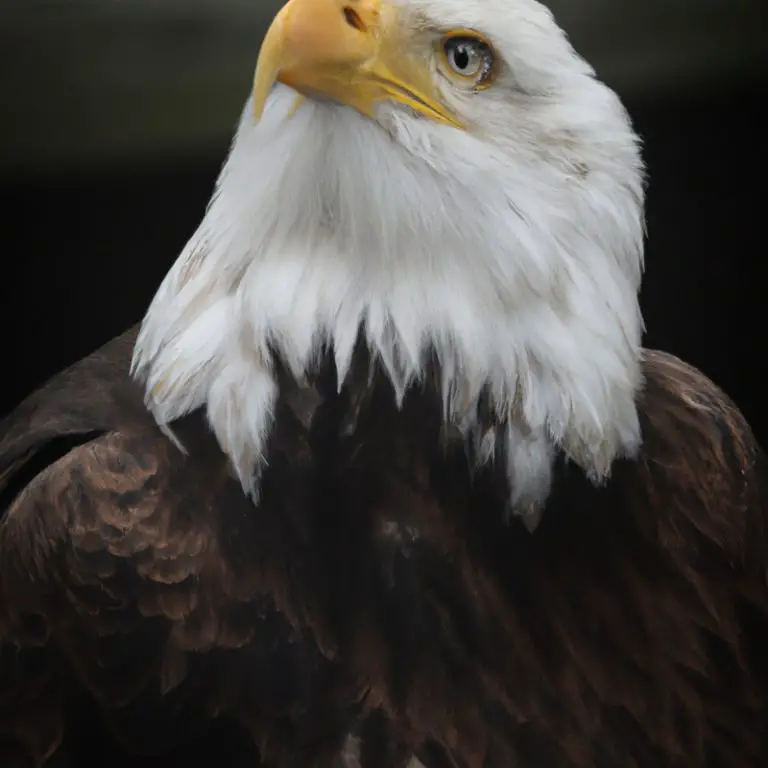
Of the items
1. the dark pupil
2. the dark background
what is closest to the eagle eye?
the dark pupil

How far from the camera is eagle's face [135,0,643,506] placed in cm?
78

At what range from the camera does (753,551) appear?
96 centimetres

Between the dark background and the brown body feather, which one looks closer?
the brown body feather

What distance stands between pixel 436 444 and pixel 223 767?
325 millimetres

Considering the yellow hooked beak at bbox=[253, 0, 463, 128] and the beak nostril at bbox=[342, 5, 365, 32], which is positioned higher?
the beak nostril at bbox=[342, 5, 365, 32]

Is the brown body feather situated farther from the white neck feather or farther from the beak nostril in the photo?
the beak nostril

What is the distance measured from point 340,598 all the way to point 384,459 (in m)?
0.12

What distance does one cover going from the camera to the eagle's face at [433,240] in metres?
0.78

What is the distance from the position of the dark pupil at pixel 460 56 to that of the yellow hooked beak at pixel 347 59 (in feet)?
0.09

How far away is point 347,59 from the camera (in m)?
0.73

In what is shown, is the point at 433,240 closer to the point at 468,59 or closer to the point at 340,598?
the point at 468,59

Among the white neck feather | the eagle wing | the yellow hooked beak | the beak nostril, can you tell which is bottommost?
the eagle wing

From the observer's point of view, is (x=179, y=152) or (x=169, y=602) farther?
(x=179, y=152)

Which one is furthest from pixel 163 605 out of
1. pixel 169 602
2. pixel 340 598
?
pixel 340 598
